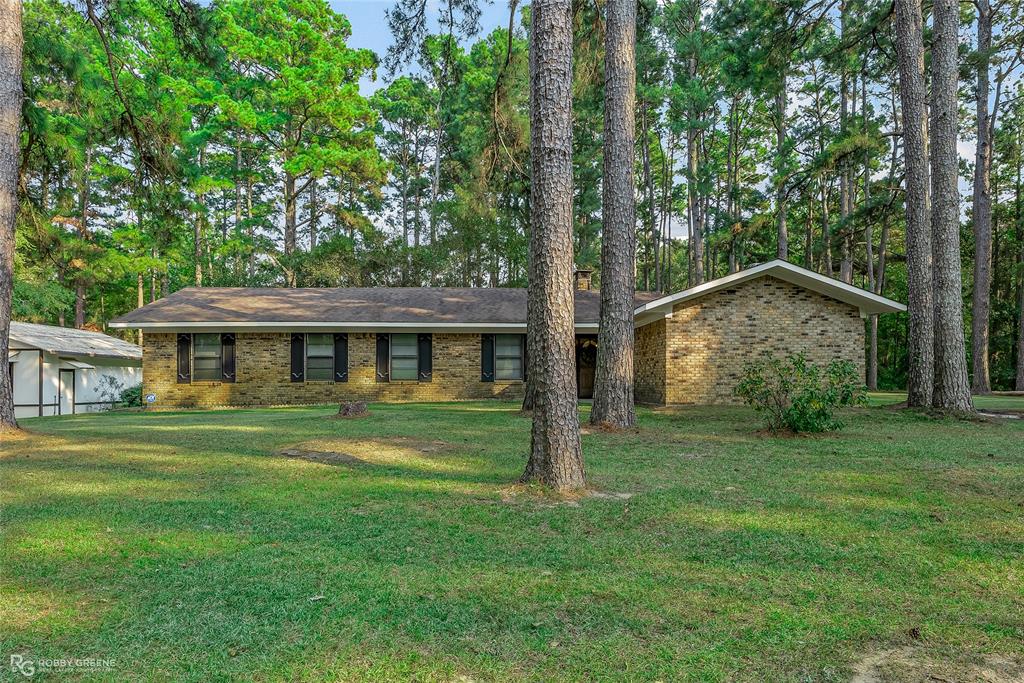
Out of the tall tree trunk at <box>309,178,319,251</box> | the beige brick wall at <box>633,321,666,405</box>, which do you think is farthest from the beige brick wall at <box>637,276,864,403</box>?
the tall tree trunk at <box>309,178,319,251</box>

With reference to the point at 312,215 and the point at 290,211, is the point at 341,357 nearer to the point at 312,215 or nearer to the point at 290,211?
the point at 290,211

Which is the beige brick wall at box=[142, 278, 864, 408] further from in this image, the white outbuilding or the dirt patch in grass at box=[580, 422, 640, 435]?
the dirt patch in grass at box=[580, 422, 640, 435]

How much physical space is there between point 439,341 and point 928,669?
15294 millimetres

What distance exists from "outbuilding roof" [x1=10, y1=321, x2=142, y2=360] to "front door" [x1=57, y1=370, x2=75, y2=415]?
Result: 31.4 inches

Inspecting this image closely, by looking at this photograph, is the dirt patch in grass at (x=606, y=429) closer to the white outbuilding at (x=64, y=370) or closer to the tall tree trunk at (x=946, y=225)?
the tall tree trunk at (x=946, y=225)

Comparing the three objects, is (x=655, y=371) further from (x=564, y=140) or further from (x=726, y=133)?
(x=726, y=133)

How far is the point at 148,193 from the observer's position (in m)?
11.2

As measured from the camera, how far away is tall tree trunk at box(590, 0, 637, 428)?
9312 mm

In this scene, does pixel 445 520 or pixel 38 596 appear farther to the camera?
pixel 445 520

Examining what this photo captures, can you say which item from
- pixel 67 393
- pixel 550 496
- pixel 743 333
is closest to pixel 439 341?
pixel 743 333

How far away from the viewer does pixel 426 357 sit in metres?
17.0

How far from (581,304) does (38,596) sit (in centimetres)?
1591

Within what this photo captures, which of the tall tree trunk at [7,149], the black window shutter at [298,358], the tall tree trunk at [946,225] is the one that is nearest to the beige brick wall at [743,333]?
the tall tree trunk at [946,225]

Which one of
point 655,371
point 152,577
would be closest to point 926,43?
point 655,371
